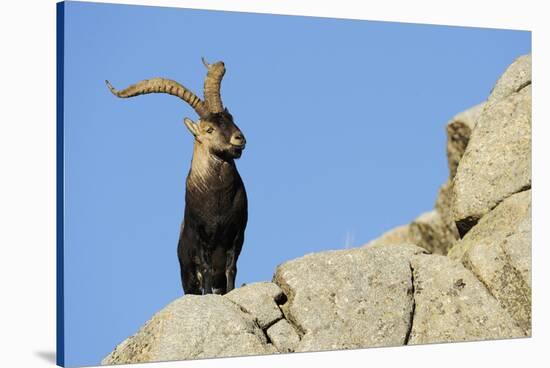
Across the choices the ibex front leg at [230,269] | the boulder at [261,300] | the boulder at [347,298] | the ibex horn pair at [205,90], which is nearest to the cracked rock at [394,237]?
the boulder at [347,298]

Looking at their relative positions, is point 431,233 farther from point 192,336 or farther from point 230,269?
point 192,336

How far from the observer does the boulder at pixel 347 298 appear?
13961 mm

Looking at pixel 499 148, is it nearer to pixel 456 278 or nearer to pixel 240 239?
pixel 456 278

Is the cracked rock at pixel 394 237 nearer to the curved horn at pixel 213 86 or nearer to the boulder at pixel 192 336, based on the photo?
the curved horn at pixel 213 86

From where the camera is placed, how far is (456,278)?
14750 millimetres

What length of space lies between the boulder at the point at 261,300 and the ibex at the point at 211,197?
0.48 m

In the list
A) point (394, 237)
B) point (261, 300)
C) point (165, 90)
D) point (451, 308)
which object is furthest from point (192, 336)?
point (394, 237)

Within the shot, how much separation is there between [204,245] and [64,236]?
218 cm

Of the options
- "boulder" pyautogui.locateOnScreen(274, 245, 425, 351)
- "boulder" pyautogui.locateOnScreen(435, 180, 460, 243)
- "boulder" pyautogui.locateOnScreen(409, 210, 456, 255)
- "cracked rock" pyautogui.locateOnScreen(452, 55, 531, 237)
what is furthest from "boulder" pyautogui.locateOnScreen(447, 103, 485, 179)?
"boulder" pyautogui.locateOnScreen(274, 245, 425, 351)

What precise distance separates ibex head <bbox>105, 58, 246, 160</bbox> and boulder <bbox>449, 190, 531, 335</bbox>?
3.34m

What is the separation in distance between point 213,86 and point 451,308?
3.92 meters

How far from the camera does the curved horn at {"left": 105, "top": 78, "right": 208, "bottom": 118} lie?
13.8m

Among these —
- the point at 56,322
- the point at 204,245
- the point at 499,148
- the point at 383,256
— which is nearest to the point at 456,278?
the point at 383,256

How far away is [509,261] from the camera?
1491cm
